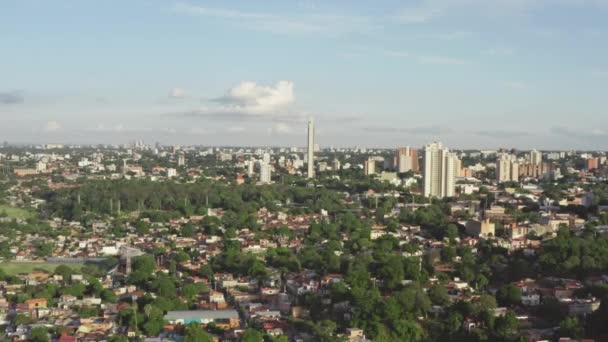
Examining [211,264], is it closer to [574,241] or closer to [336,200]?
[574,241]

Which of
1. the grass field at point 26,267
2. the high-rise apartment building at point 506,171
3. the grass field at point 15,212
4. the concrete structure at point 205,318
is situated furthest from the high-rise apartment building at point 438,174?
the concrete structure at point 205,318

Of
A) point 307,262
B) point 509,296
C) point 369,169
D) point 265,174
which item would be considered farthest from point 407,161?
point 509,296

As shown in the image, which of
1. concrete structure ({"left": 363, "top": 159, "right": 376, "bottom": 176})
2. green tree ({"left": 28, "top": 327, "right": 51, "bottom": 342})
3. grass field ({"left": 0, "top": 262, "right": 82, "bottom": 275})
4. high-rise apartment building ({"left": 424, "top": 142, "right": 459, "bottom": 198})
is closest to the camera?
green tree ({"left": 28, "top": 327, "right": 51, "bottom": 342})

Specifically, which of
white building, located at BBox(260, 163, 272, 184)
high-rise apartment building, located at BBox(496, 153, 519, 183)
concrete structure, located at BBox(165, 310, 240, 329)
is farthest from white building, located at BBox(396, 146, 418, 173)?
concrete structure, located at BBox(165, 310, 240, 329)

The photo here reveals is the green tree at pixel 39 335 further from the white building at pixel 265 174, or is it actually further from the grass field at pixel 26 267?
the white building at pixel 265 174

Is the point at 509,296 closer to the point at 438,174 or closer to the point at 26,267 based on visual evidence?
the point at 26,267

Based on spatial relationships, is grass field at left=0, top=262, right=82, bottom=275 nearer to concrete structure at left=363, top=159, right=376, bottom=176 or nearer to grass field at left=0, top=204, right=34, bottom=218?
grass field at left=0, top=204, right=34, bottom=218
